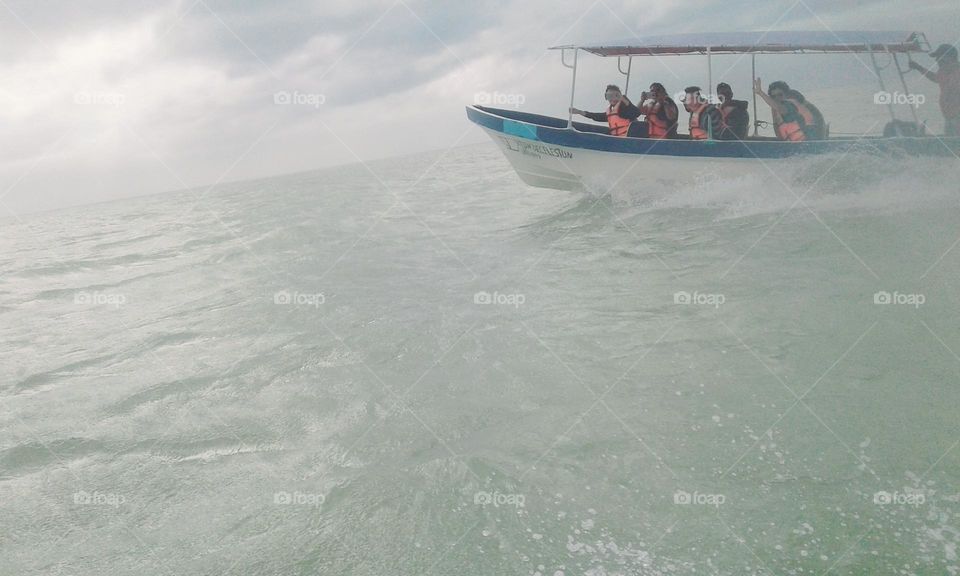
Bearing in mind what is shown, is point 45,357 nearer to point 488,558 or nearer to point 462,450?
point 462,450

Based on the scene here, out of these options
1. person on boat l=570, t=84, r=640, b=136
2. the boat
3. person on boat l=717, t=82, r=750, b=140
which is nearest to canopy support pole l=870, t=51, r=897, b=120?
the boat

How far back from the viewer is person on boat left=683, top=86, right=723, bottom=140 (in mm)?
11438

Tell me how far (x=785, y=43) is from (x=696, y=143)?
236 cm

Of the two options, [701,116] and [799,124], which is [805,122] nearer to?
[799,124]

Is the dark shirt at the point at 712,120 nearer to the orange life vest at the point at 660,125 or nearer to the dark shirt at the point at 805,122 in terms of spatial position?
the orange life vest at the point at 660,125

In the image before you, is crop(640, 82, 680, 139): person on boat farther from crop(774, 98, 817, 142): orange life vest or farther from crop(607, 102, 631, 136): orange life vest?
crop(774, 98, 817, 142): orange life vest

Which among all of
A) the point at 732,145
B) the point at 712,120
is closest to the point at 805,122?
the point at 732,145

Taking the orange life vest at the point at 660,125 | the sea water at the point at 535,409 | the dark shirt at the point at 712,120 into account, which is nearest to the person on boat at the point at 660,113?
the orange life vest at the point at 660,125

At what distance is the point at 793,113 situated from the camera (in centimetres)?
1154

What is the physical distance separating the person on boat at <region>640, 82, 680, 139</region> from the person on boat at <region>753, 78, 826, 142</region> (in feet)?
5.68

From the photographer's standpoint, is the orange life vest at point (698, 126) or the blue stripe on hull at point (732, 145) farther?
the orange life vest at point (698, 126)

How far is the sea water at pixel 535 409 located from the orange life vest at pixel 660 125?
8.33 ft

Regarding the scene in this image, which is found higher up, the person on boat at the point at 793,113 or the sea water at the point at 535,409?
the person on boat at the point at 793,113

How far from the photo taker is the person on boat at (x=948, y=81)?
36.1ft
